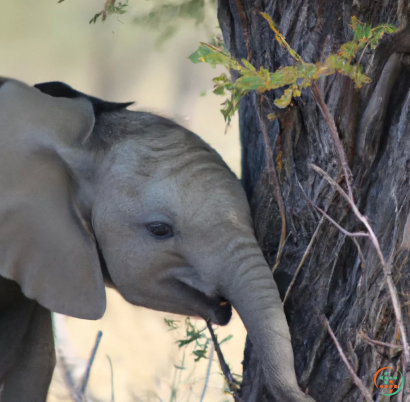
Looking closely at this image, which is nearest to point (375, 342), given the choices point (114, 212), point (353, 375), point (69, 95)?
point (353, 375)

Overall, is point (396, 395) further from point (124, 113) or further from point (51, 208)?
point (124, 113)

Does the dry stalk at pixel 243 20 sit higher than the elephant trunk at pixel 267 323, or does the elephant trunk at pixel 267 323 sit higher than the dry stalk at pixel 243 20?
the dry stalk at pixel 243 20

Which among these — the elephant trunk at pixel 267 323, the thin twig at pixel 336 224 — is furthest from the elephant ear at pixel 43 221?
the thin twig at pixel 336 224

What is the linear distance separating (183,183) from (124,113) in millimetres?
387

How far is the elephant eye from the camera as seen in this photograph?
1865mm

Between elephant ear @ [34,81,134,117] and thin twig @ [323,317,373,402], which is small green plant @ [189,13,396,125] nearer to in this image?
thin twig @ [323,317,373,402]

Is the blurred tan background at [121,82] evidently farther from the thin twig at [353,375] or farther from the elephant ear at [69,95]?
the thin twig at [353,375]

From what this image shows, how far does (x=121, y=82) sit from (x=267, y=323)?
4.78m

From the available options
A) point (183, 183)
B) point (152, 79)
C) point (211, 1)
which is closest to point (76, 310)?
point (183, 183)

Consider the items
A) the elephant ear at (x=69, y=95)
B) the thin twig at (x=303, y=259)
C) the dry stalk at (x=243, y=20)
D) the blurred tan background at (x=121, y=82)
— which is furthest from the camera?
the blurred tan background at (x=121, y=82)

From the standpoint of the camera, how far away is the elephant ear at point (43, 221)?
181 cm
